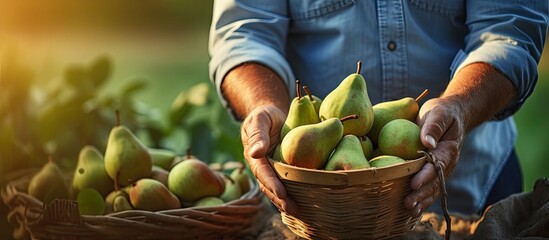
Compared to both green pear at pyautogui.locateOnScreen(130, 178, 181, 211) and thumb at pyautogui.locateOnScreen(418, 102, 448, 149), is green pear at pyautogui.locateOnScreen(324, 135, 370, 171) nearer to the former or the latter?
thumb at pyautogui.locateOnScreen(418, 102, 448, 149)

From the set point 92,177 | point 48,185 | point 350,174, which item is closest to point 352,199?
point 350,174


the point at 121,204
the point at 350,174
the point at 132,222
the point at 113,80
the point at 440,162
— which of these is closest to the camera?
the point at 350,174

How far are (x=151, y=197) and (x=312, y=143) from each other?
53 centimetres

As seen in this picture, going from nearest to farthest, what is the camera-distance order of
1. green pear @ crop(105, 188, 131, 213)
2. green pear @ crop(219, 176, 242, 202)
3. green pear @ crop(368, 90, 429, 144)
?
green pear @ crop(368, 90, 429, 144)
green pear @ crop(105, 188, 131, 213)
green pear @ crop(219, 176, 242, 202)

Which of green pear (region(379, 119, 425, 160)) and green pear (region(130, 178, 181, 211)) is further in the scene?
green pear (region(130, 178, 181, 211))

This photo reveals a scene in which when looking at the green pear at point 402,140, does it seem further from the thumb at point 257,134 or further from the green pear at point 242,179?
the green pear at point 242,179

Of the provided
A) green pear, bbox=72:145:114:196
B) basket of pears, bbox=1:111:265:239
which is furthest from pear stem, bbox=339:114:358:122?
green pear, bbox=72:145:114:196

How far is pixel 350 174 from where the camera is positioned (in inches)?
56.0

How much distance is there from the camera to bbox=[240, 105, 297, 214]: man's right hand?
4.99 ft

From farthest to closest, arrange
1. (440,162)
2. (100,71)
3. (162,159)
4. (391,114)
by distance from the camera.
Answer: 1. (100,71)
2. (162,159)
3. (391,114)
4. (440,162)

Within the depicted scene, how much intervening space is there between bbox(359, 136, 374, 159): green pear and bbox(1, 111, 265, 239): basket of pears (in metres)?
0.43

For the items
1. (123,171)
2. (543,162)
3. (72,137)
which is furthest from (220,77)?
(543,162)

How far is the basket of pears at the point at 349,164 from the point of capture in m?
1.45

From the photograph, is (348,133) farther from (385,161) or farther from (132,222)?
(132,222)
